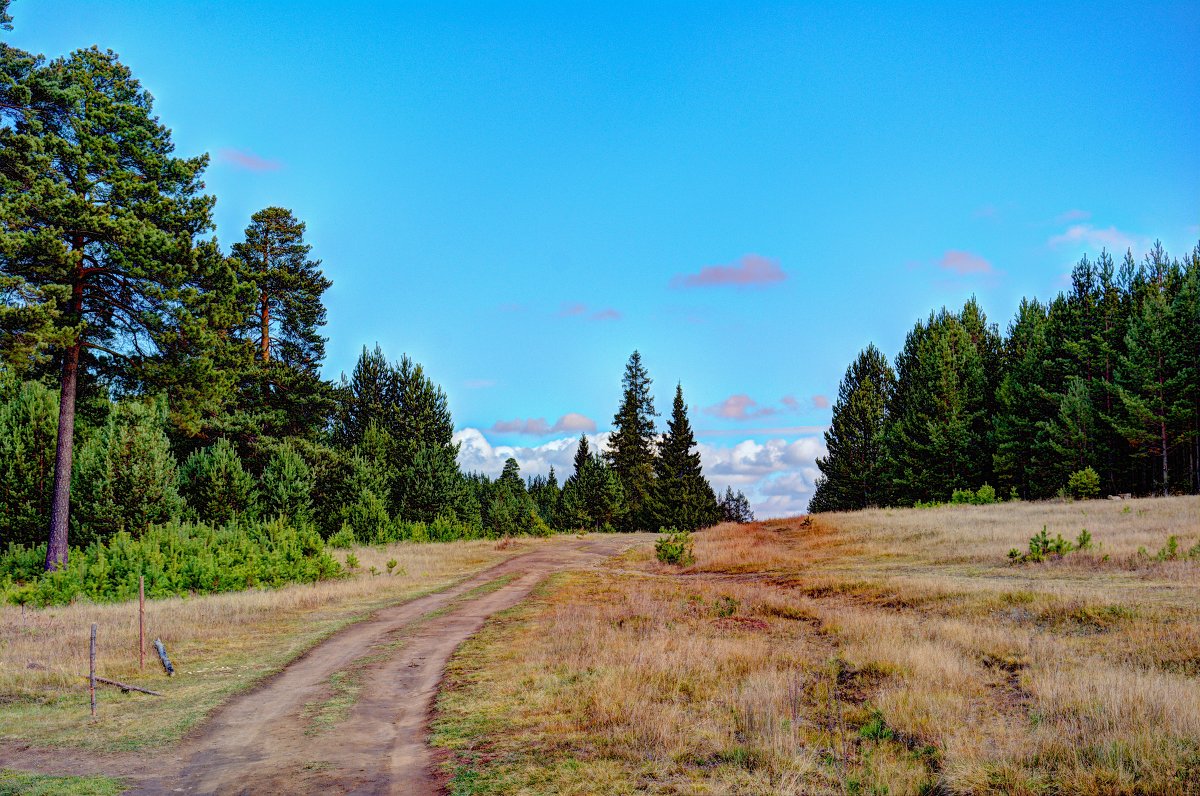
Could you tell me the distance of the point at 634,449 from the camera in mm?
82125

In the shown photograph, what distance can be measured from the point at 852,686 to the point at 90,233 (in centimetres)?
2814

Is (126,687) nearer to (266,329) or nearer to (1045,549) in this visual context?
(1045,549)

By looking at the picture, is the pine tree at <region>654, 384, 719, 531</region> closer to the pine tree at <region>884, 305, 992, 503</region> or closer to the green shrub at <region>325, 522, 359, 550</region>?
the pine tree at <region>884, 305, 992, 503</region>

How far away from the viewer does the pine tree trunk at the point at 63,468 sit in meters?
23.9

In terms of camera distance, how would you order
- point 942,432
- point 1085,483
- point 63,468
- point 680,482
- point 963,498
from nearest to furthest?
1. point 63,468
2. point 1085,483
3. point 963,498
4. point 942,432
5. point 680,482

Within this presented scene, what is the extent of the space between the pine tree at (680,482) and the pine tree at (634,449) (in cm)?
263

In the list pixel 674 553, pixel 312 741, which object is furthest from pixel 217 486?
pixel 312 741

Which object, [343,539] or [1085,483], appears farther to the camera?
[1085,483]

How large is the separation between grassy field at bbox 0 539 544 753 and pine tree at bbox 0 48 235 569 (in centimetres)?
840

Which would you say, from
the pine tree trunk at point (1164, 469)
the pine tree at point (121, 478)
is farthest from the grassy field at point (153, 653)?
the pine tree trunk at point (1164, 469)

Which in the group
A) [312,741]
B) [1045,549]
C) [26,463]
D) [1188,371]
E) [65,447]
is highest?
[1188,371]

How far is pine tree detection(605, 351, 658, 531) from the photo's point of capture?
75.9 metres

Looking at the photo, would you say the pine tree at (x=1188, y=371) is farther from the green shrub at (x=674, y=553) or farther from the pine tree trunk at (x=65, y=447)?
the pine tree trunk at (x=65, y=447)

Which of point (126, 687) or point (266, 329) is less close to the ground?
point (266, 329)
